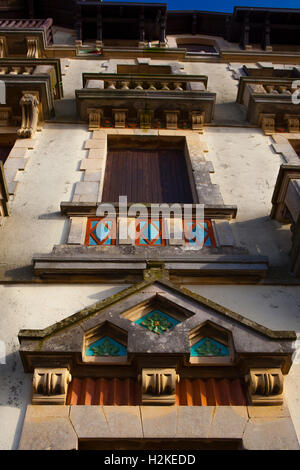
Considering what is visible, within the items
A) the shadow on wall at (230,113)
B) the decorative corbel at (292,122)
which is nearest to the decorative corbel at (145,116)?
the shadow on wall at (230,113)

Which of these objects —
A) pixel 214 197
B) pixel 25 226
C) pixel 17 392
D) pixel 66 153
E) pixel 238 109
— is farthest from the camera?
pixel 238 109

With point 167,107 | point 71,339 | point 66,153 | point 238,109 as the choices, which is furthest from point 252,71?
point 71,339

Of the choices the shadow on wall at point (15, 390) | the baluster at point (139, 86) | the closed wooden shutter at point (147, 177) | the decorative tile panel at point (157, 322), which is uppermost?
the baluster at point (139, 86)

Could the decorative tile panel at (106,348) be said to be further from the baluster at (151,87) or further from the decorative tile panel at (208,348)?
the baluster at (151,87)

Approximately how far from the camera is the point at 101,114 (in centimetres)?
1032

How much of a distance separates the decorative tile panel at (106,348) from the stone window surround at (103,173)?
6.70 ft

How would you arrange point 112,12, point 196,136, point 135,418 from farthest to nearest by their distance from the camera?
point 112,12 → point 196,136 → point 135,418

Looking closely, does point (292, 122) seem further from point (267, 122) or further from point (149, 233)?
point (149, 233)

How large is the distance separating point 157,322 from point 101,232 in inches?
84.8

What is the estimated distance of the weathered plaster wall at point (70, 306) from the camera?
5113 millimetres

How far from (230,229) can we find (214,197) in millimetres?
979

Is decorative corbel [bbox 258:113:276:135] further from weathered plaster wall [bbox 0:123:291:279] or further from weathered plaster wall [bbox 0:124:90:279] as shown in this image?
weathered plaster wall [bbox 0:124:90:279]

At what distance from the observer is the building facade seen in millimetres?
4734

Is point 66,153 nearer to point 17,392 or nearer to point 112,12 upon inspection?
point 17,392
